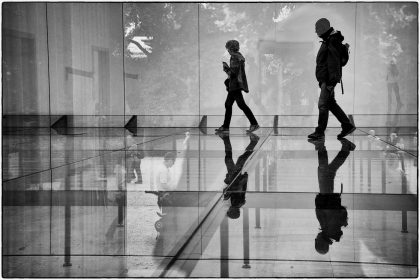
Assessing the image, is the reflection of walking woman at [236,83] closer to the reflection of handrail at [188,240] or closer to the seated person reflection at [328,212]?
the seated person reflection at [328,212]

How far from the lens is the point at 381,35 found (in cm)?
1585

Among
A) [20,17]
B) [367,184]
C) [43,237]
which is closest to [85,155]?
[367,184]

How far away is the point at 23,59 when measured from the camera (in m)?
13.9

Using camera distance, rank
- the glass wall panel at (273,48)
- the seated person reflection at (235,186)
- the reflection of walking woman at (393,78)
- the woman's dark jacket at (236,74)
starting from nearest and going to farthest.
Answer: the seated person reflection at (235,186) < the woman's dark jacket at (236,74) < the reflection of walking woman at (393,78) < the glass wall panel at (273,48)

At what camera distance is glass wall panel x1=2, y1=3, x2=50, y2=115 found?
45.1 ft

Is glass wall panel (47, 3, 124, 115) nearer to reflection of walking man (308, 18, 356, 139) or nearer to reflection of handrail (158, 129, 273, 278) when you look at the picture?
reflection of walking man (308, 18, 356, 139)

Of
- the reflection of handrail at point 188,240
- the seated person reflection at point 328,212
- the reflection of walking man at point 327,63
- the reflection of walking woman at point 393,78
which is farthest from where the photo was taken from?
the reflection of walking woman at point 393,78

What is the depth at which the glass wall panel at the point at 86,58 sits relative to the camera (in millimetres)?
14977

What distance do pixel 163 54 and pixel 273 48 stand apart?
120 inches

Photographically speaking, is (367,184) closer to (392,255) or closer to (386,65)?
(392,255)

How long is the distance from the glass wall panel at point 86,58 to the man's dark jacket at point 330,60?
8.22 metres

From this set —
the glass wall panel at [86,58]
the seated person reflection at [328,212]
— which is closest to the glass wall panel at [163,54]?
the glass wall panel at [86,58]

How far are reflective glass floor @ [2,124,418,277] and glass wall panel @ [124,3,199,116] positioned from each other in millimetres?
11659

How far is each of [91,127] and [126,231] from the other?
13919 millimetres
